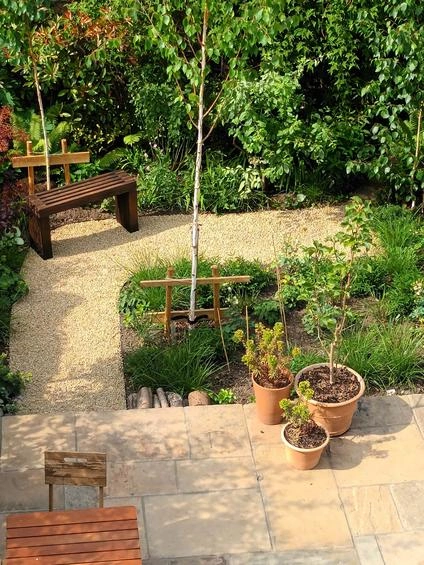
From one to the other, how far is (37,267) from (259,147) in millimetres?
2623

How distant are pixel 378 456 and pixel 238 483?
1.09m

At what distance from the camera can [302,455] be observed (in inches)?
272

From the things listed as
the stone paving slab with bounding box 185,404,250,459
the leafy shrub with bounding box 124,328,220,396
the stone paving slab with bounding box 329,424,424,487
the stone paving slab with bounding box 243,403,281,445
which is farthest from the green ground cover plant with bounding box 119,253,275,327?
the stone paving slab with bounding box 329,424,424,487

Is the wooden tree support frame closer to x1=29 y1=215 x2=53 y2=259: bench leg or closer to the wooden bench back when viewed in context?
x1=29 y1=215 x2=53 y2=259: bench leg

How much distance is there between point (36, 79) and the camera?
9852mm

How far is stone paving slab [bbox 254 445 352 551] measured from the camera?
646 cm

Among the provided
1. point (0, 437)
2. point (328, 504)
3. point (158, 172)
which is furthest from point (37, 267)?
point (328, 504)

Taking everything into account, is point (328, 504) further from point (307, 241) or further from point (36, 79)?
point (36, 79)

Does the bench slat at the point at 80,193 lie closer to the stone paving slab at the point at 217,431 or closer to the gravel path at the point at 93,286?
the gravel path at the point at 93,286

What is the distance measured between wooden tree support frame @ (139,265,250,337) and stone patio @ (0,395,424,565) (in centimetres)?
116

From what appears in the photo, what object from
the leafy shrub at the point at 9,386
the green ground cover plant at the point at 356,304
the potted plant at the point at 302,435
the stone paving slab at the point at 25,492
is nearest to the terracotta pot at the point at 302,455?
the potted plant at the point at 302,435

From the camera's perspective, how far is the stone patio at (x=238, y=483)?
21.0ft

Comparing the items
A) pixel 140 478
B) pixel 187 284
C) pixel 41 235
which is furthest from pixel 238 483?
pixel 41 235

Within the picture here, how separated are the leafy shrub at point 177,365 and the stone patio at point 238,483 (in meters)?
0.40
